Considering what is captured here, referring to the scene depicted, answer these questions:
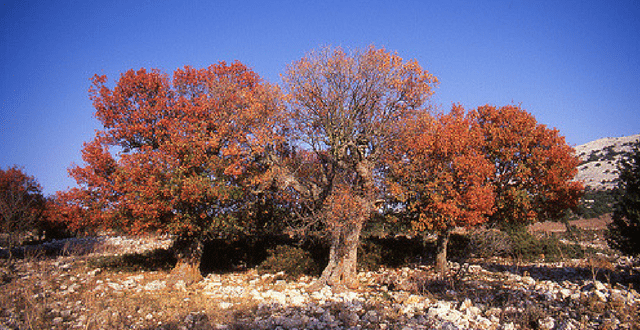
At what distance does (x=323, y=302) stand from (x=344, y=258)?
3.54 m

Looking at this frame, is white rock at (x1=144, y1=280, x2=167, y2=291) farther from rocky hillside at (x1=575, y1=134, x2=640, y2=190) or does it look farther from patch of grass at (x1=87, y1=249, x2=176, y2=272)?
rocky hillside at (x1=575, y1=134, x2=640, y2=190)

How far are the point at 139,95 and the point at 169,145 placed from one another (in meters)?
4.65

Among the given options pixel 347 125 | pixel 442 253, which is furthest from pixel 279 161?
pixel 442 253

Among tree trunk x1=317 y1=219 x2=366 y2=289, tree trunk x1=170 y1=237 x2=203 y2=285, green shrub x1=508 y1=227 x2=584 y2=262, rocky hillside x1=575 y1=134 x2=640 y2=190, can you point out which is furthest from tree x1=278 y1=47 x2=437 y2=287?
rocky hillside x1=575 y1=134 x2=640 y2=190

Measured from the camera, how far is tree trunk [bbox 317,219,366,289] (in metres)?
16.5

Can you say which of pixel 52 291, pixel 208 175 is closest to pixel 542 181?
pixel 208 175

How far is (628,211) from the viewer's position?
13.6 m

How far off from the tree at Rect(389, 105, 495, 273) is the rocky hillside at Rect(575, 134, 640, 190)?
163ft

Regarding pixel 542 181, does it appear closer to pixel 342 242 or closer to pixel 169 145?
pixel 342 242

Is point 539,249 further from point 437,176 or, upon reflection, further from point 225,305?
point 225,305

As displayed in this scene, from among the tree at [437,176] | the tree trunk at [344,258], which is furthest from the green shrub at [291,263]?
the tree at [437,176]

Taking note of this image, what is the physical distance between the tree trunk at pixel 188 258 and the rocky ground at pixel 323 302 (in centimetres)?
93

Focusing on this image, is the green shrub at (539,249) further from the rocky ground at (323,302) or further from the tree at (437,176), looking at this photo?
the tree at (437,176)

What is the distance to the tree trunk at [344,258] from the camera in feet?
54.2
